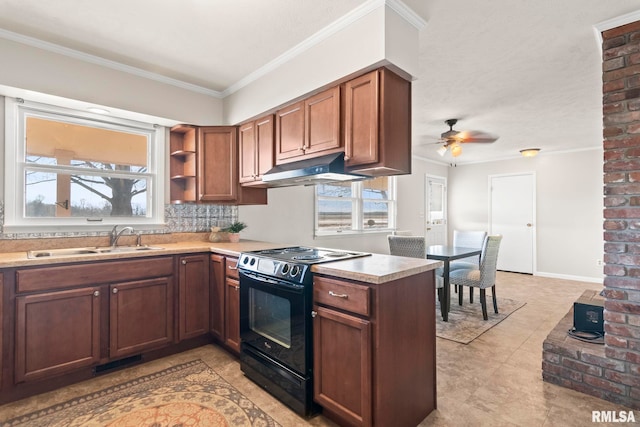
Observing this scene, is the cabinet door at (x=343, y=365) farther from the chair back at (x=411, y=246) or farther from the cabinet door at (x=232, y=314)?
the chair back at (x=411, y=246)

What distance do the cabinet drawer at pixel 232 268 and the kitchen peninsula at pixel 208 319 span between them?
0.6 inches

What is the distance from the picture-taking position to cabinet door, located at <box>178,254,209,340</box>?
9.13 feet

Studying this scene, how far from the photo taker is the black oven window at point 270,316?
6.76 ft

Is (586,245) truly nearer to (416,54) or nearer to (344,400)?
(416,54)

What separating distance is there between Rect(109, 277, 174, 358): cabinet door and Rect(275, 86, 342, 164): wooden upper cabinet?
1517 millimetres

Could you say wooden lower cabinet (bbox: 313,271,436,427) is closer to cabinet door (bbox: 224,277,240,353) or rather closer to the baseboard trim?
cabinet door (bbox: 224,277,240,353)

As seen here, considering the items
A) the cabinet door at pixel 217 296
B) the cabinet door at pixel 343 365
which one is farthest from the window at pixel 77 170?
the cabinet door at pixel 343 365

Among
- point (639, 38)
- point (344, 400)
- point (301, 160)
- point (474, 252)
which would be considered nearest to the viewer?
point (344, 400)

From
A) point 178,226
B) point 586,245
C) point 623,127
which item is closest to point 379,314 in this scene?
A: point 623,127

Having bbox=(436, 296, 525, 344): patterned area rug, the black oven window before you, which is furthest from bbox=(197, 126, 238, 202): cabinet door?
bbox=(436, 296, 525, 344): patterned area rug

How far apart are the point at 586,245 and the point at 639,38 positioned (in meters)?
4.96

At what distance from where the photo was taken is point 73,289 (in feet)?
7.40

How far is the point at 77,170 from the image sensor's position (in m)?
2.91

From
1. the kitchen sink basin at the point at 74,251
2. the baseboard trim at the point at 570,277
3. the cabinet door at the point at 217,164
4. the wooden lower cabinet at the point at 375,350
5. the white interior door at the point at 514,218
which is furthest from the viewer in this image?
the white interior door at the point at 514,218
